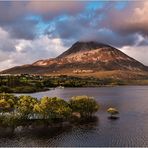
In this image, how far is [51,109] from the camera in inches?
4181

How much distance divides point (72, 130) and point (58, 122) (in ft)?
26.4

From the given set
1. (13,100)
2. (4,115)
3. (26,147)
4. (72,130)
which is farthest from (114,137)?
(13,100)

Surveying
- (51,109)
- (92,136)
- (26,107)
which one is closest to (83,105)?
(51,109)

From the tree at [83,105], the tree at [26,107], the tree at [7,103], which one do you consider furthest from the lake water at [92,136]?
the tree at [7,103]

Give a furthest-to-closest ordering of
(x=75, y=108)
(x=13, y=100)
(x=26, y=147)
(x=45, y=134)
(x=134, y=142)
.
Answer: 1. (x=13, y=100)
2. (x=75, y=108)
3. (x=45, y=134)
4. (x=134, y=142)
5. (x=26, y=147)

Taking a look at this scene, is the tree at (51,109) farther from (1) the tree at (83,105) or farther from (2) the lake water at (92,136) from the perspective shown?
(1) the tree at (83,105)

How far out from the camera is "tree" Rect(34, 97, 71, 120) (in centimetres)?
10506

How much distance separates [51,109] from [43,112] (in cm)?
328

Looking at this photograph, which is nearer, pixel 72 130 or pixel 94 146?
pixel 94 146

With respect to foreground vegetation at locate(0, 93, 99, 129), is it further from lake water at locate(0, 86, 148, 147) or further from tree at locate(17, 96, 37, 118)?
lake water at locate(0, 86, 148, 147)

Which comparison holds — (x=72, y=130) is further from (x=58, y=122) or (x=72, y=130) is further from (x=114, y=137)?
(x=114, y=137)

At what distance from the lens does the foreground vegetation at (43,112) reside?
9853 cm

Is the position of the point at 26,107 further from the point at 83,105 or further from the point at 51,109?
A: the point at 83,105

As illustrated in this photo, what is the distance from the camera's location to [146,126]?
359 ft
